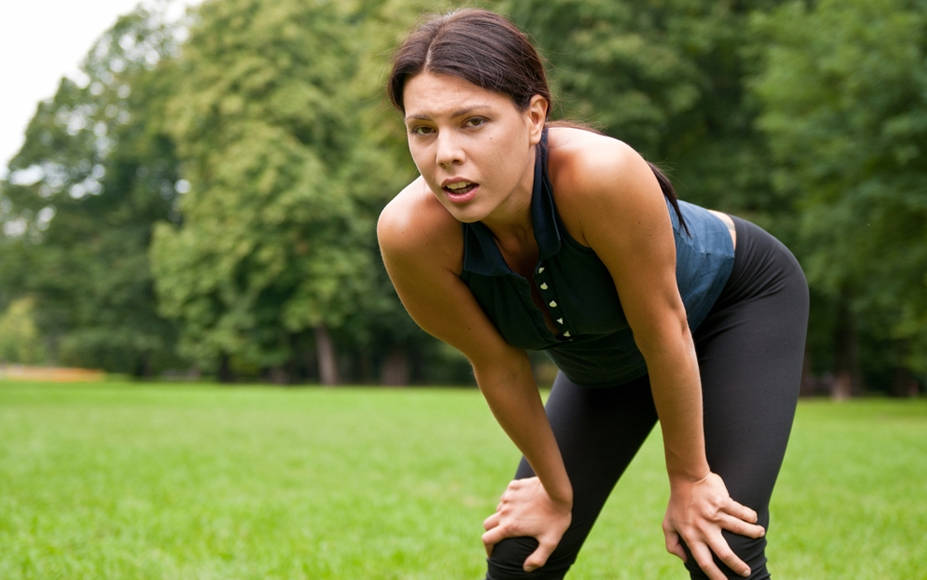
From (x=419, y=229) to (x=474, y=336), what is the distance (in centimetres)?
39

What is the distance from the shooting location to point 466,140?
210 cm

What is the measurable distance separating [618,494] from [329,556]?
316cm

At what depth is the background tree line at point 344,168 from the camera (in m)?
16.8

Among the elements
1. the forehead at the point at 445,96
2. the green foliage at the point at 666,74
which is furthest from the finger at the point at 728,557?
the green foliage at the point at 666,74

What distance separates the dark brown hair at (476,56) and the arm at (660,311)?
23 centimetres

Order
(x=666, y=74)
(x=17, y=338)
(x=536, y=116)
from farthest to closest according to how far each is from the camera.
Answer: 1. (x=17, y=338)
2. (x=666, y=74)
3. (x=536, y=116)

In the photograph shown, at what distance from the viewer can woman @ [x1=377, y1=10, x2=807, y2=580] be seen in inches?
84.1

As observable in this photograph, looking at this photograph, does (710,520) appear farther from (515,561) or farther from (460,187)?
(460,187)

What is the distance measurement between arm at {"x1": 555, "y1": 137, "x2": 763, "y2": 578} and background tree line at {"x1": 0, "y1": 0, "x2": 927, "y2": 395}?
33.6 ft

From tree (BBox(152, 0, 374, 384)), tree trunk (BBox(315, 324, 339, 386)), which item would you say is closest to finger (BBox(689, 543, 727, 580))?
tree (BBox(152, 0, 374, 384))

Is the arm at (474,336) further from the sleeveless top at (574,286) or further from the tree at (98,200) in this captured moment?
the tree at (98,200)

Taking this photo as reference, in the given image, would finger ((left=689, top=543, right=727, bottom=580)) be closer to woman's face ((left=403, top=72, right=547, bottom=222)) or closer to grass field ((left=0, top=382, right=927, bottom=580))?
woman's face ((left=403, top=72, right=547, bottom=222))

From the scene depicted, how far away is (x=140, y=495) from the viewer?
22.8ft

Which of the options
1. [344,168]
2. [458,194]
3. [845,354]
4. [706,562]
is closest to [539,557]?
[706,562]
